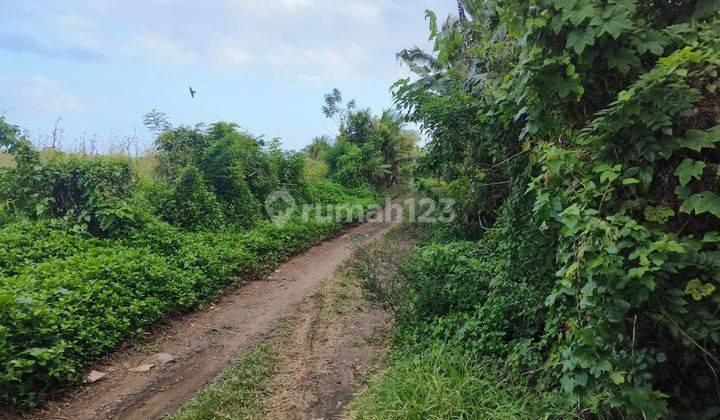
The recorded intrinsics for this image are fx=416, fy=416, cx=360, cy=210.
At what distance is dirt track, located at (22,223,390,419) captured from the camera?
3.76 meters

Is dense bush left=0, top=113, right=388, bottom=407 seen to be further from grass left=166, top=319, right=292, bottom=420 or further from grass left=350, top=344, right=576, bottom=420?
grass left=350, top=344, right=576, bottom=420

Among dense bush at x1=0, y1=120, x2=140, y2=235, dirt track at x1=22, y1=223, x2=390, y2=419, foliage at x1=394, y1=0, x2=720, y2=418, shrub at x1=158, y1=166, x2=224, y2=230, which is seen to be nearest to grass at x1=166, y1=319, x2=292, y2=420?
dirt track at x1=22, y1=223, x2=390, y2=419

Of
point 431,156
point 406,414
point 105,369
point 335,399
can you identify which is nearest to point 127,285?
point 105,369

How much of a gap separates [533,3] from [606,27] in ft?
1.73

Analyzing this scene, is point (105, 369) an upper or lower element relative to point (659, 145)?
lower

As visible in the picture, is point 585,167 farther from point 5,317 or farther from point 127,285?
point 127,285

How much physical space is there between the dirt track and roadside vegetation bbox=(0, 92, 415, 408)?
0.21 m

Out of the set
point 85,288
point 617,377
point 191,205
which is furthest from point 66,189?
point 617,377

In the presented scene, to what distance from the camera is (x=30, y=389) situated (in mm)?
3607

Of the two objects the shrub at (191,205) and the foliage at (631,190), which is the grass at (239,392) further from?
the shrub at (191,205)

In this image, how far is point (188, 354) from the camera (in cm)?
480

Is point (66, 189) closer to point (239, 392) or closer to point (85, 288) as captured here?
point (85, 288)

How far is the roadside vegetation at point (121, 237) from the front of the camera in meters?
3.88

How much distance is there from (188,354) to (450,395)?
318cm
